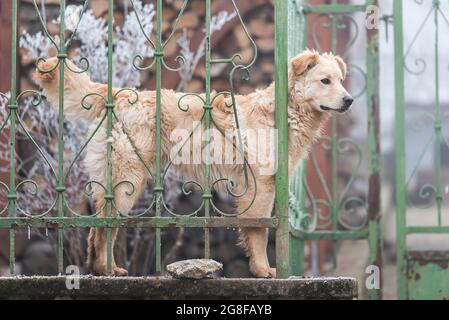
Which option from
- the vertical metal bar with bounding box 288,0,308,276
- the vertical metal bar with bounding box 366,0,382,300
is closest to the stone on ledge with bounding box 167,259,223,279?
the vertical metal bar with bounding box 288,0,308,276

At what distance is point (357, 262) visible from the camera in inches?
301

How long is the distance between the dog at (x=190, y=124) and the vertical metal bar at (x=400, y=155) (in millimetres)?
1347

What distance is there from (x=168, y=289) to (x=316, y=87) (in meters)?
1.48

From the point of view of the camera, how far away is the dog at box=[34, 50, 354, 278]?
4672mm

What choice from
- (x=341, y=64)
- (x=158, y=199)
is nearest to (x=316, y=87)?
(x=341, y=64)

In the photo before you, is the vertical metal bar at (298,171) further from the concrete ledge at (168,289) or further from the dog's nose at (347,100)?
the concrete ledge at (168,289)

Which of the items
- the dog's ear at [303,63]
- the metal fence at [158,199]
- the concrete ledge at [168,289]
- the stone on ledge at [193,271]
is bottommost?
the concrete ledge at [168,289]

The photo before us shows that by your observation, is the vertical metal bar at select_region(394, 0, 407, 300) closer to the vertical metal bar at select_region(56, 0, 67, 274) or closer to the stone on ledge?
the stone on ledge

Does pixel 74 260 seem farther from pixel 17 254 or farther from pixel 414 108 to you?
pixel 414 108

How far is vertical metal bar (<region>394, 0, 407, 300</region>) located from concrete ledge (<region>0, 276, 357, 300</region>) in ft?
7.75

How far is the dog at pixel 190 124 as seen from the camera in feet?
15.3

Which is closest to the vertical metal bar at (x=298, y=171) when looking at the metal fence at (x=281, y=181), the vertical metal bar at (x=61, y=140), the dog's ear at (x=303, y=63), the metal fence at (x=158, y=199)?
the metal fence at (x=281, y=181)

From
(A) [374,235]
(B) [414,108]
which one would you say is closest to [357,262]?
(A) [374,235]
